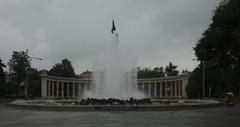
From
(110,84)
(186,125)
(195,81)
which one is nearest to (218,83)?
(195,81)

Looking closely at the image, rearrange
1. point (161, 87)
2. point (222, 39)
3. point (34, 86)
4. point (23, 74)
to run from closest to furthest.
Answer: point (222, 39)
point (161, 87)
point (34, 86)
point (23, 74)

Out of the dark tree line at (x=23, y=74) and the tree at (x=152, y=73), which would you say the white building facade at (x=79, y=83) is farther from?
the tree at (x=152, y=73)

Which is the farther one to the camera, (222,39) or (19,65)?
(19,65)

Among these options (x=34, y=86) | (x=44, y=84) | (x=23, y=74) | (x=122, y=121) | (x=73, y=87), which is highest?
(x=23, y=74)

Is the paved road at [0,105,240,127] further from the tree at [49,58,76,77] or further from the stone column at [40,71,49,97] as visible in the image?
the tree at [49,58,76,77]

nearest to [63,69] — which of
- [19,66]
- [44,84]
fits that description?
[19,66]

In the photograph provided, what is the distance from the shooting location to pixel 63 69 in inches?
5113

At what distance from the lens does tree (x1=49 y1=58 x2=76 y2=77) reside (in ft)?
415

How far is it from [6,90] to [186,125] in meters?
81.6

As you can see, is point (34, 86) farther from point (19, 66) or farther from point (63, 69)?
point (63, 69)

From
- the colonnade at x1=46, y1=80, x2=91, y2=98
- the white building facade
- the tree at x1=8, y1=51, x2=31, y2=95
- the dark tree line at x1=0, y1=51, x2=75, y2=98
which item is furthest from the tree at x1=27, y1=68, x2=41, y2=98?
the colonnade at x1=46, y1=80, x2=91, y2=98

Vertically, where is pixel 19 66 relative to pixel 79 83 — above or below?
above

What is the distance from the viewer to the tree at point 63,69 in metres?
127

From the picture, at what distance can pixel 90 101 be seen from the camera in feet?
136
